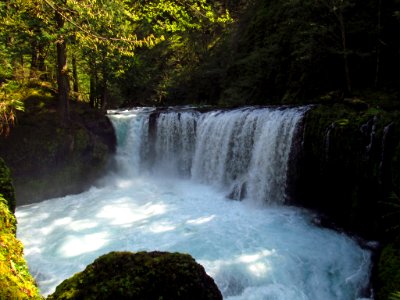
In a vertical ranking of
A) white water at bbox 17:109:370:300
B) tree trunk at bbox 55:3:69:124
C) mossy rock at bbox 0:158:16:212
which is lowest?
white water at bbox 17:109:370:300

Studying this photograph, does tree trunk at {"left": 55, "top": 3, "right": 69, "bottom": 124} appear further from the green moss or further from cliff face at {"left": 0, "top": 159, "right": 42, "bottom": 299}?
the green moss

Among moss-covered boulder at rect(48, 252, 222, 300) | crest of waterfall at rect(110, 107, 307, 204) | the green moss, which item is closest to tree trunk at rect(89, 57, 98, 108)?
crest of waterfall at rect(110, 107, 307, 204)

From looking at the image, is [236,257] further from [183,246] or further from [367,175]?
[367,175]

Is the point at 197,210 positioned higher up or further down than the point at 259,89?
further down

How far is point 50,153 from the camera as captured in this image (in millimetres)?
14555

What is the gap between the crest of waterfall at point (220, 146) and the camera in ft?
38.7

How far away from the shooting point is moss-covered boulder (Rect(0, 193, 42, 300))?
3.17 meters

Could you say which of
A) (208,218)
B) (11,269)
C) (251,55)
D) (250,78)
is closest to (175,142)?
(208,218)

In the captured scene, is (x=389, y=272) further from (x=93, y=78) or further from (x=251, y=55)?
(x=93, y=78)

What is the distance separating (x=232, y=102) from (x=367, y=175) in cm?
1394

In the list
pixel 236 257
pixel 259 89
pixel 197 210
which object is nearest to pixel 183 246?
pixel 236 257

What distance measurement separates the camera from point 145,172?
17359 mm

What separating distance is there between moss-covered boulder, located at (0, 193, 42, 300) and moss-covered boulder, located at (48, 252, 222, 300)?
360 mm

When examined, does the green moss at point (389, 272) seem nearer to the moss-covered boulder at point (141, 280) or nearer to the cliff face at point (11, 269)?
the moss-covered boulder at point (141, 280)
